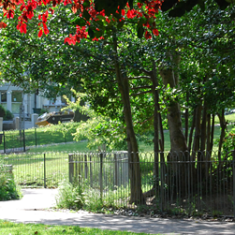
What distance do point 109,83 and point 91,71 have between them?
1.29 metres

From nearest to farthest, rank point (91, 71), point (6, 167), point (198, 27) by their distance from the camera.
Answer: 1. point (198, 27)
2. point (91, 71)
3. point (6, 167)

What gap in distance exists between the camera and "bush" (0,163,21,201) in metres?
12.6

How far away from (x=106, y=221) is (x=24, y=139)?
20506 millimetres

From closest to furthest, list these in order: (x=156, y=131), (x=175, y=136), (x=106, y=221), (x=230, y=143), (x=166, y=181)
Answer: (x=106, y=221) < (x=166, y=181) < (x=156, y=131) < (x=230, y=143) < (x=175, y=136)

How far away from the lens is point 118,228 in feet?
25.3

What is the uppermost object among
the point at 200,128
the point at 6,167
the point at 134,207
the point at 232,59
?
the point at 232,59

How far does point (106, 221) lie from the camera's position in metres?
8.76

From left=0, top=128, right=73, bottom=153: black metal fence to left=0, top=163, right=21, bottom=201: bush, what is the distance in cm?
1428

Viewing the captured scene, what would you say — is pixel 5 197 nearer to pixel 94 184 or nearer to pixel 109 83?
pixel 94 184

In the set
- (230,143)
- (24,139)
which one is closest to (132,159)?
(230,143)

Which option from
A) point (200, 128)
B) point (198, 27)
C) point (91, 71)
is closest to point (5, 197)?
point (91, 71)

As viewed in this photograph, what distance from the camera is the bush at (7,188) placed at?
1262cm

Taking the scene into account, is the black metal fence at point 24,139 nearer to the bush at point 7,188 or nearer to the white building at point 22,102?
the white building at point 22,102

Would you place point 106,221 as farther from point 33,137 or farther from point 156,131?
point 33,137
